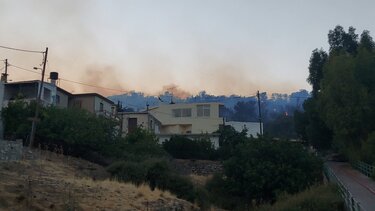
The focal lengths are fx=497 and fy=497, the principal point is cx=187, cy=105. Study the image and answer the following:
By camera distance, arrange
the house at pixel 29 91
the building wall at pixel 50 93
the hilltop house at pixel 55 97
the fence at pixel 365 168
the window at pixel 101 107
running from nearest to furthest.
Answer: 1. the fence at pixel 365 168
2. the house at pixel 29 91
3. the hilltop house at pixel 55 97
4. the building wall at pixel 50 93
5. the window at pixel 101 107

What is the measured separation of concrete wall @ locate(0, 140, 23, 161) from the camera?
103 feet

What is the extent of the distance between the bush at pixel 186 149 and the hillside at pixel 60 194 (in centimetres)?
2626

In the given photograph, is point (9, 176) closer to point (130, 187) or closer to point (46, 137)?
point (130, 187)

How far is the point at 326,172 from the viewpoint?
4519 centimetres

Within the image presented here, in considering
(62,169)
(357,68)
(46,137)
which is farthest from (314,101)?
(62,169)

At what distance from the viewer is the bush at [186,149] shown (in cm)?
5875

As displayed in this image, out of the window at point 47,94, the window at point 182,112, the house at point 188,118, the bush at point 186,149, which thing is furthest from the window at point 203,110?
the window at point 47,94

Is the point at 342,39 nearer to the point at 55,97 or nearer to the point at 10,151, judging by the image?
the point at 55,97

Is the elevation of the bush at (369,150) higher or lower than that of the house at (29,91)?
lower

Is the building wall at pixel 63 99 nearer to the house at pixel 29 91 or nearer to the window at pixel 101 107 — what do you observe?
the house at pixel 29 91

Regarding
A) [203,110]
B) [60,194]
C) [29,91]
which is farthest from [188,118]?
[60,194]

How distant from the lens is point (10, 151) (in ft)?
106

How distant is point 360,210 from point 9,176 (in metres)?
15.8

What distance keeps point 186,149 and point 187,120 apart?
95.6 ft
